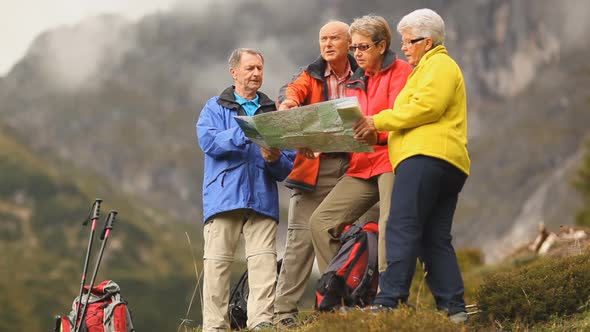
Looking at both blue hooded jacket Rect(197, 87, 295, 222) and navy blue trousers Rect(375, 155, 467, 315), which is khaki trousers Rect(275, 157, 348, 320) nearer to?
blue hooded jacket Rect(197, 87, 295, 222)

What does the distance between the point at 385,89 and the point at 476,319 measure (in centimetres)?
249

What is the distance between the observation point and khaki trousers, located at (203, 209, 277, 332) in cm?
915

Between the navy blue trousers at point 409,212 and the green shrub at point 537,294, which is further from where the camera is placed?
the green shrub at point 537,294

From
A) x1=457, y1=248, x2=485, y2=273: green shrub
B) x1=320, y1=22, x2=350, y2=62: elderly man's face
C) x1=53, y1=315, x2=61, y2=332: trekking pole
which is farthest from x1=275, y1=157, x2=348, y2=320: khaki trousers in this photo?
x1=457, y1=248, x2=485, y2=273: green shrub

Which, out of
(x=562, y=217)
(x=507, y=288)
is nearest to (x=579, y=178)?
(x=507, y=288)

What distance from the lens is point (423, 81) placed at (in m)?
7.35

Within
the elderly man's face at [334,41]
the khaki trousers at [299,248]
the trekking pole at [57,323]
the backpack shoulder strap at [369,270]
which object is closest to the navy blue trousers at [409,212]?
the backpack shoulder strap at [369,270]

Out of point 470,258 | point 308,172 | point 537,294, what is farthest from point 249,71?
point 470,258

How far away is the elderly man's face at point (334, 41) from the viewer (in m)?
8.89

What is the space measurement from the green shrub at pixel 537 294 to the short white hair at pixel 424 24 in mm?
2578

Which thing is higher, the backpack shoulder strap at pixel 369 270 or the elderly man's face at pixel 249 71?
the elderly man's face at pixel 249 71

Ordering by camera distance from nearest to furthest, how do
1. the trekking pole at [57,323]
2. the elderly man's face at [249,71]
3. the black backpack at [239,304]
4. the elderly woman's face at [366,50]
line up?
the elderly woman's face at [366,50], the elderly man's face at [249,71], the trekking pole at [57,323], the black backpack at [239,304]

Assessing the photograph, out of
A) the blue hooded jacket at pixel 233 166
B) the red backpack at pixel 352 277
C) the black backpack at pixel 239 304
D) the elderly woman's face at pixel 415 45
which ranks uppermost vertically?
the elderly woman's face at pixel 415 45

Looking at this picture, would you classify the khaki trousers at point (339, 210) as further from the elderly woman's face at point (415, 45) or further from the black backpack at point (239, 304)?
the black backpack at point (239, 304)
